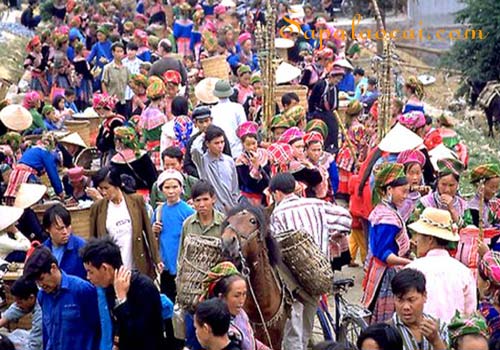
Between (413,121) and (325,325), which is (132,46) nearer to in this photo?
(413,121)

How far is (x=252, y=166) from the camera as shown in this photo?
10.3m

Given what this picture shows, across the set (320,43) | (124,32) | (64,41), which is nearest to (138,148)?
(64,41)

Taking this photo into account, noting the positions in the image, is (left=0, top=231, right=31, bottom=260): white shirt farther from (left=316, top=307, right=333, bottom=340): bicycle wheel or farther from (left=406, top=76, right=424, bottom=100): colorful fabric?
(left=406, top=76, right=424, bottom=100): colorful fabric

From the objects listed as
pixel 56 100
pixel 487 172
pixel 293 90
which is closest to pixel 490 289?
pixel 487 172

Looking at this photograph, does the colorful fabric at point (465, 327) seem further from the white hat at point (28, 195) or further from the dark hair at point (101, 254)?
the white hat at point (28, 195)

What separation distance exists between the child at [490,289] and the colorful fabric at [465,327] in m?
0.78

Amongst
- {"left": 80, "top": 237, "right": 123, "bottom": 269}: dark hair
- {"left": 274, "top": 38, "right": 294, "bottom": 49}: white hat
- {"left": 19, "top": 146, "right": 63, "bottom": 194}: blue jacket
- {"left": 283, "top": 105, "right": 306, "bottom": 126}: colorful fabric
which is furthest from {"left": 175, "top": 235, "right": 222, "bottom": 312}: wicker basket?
{"left": 274, "top": 38, "right": 294, "bottom": 49}: white hat

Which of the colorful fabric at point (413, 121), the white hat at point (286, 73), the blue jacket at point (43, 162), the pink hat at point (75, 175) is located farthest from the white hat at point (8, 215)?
the white hat at point (286, 73)

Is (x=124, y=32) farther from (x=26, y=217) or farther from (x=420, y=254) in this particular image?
(x=420, y=254)

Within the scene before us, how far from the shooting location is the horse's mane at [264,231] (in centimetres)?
710

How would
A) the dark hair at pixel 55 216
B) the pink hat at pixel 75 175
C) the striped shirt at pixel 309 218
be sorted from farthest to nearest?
1. the pink hat at pixel 75 175
2. the striped shirt at pixel 309 218
3. the dark hair at pixel 55 216

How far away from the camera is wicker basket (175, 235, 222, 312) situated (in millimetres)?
6891

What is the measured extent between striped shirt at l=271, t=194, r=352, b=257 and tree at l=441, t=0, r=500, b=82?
559 inches

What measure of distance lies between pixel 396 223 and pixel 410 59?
21203mm
